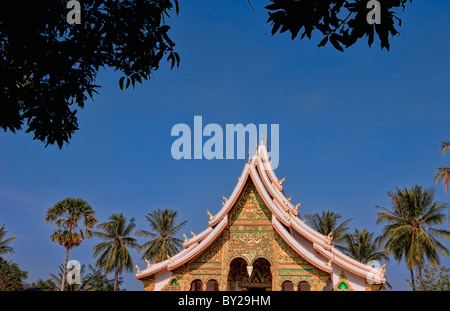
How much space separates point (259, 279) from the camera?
1797cm

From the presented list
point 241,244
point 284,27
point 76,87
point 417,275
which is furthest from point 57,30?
point 417,275

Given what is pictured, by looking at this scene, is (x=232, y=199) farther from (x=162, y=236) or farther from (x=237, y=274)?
(x=162, y=236)

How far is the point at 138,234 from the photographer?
3944 cm

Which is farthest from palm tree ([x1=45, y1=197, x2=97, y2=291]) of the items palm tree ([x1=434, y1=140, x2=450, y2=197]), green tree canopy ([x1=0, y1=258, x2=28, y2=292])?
palm tree ([x1=434, y1=140, x2=450, y2=197])

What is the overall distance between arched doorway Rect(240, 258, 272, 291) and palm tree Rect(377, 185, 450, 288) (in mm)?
13225

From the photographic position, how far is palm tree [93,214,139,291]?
38.0 metres

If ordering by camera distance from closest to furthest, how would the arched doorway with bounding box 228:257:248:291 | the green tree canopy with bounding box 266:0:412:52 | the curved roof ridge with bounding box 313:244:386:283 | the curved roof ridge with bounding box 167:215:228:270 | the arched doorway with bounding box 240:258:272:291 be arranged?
the green tree canopy with bounding box 266:0:412:52 < the curved roof ridge with bounding box 313:244:386:283 < the curved roof ridge with bounding box 167:215:228:270 < the arched doorway with bounding box 240:258:272:291 < the arched doorway with bounding box 228:257:248:291

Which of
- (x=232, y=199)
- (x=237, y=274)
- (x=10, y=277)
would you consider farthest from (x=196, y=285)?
(x=10, y=277)

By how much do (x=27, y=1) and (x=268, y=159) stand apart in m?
21.5

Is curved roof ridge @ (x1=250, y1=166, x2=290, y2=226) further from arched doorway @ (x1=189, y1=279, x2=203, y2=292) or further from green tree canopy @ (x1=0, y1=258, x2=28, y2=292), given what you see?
green tree canopy @ (x1=0, y1=258, x2=28, y2=292)

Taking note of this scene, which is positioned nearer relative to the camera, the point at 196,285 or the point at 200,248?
the point at 200,248

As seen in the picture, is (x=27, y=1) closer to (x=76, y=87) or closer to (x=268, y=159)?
(x=76, y=87)

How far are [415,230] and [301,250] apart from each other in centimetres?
1576

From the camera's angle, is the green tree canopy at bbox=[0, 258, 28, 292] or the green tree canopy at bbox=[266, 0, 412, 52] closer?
the green tree canopy at bbox=[266, 0, 412, 52]
